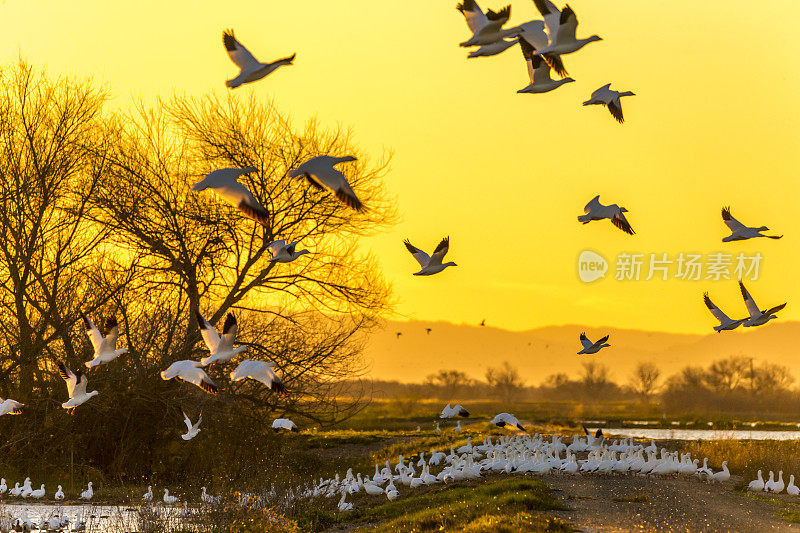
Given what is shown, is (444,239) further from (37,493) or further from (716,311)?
(37,493)

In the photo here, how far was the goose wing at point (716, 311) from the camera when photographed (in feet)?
65.6

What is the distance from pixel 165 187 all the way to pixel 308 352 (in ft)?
24.2

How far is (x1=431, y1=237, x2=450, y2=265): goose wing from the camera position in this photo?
1895 cm

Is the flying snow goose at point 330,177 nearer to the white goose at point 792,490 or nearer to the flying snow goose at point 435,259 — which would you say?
the flying snow goose at point 435,259

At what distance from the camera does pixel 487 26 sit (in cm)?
1423

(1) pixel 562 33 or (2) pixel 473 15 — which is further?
(2) pixel 473 15

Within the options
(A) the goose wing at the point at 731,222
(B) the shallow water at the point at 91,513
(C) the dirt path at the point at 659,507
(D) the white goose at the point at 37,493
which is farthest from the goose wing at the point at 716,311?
(D) the white goose at the point at 37,493

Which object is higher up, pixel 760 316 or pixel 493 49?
pixel 493 49

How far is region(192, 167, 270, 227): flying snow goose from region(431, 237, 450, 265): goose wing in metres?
5.40

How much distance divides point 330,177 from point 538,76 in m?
4.26

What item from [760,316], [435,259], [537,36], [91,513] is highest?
[537,36]

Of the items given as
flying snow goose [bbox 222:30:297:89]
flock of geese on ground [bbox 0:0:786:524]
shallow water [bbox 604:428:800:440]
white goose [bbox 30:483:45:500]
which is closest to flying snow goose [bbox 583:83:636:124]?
flock of geese on ground [bbox 0:0:786:524]

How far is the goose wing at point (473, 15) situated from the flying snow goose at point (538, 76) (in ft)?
4.12

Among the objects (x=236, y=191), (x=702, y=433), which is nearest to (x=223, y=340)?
(x=236, y=191)
